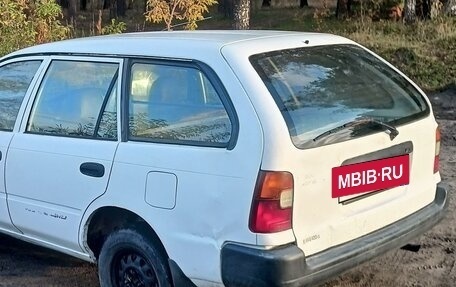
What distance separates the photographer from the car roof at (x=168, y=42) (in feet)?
12.9

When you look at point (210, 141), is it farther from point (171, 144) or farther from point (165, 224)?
point (165, 224)

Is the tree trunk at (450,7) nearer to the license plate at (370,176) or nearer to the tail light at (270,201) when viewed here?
the license plate at (370,176)

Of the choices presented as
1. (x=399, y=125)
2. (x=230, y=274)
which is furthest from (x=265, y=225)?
(x=399, y=125)

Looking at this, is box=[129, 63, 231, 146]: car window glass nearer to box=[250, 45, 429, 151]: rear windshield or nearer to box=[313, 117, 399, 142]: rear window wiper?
box=[250, 45, 429, 151]: rear windshield

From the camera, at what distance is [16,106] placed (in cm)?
479

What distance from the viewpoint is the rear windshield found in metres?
3.62

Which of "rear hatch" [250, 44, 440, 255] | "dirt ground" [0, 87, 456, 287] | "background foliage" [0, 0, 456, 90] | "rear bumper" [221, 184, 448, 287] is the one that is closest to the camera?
"rear bumper" [221, 184, 448, 287]

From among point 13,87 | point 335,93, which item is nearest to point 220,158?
point 335,93

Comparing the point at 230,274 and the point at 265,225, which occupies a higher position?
the point at 265,225

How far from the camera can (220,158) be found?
3555 mm

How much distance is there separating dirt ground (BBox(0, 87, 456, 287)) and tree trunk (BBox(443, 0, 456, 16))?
1238 centimetres

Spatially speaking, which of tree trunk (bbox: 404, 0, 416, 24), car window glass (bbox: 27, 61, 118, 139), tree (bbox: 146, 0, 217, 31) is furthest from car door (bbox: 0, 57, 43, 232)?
tree trunk (bbox: 404, 0, 416, 24)

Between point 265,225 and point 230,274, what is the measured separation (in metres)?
0.31

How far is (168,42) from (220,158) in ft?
2.79
